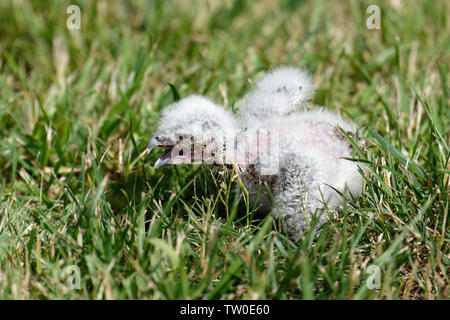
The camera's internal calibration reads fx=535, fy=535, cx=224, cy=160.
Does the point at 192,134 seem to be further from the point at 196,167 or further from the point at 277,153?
the point at 196,167

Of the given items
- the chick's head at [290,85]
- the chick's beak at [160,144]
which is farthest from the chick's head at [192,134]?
the chick's head at [290,85]

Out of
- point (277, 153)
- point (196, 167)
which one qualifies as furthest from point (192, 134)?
point (196, 167)

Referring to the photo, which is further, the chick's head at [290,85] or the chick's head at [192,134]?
the chick's head at [290,85]

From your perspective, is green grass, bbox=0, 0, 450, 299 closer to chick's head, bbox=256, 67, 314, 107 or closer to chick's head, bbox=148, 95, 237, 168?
A: chick's head, bbox=148, 95, 237, 168

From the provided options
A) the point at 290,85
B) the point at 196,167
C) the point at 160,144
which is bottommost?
the point at 196,167

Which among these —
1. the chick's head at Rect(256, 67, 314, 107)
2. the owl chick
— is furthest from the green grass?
the chick's head at Rect(256, 67, 314, 107)

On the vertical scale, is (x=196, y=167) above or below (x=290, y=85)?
below

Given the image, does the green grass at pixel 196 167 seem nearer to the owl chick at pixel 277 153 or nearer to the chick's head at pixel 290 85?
the owl chick at pixel 277 153

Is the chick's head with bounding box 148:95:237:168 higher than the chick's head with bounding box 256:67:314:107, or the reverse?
the chick's head with bounding box 256:67:314:107
